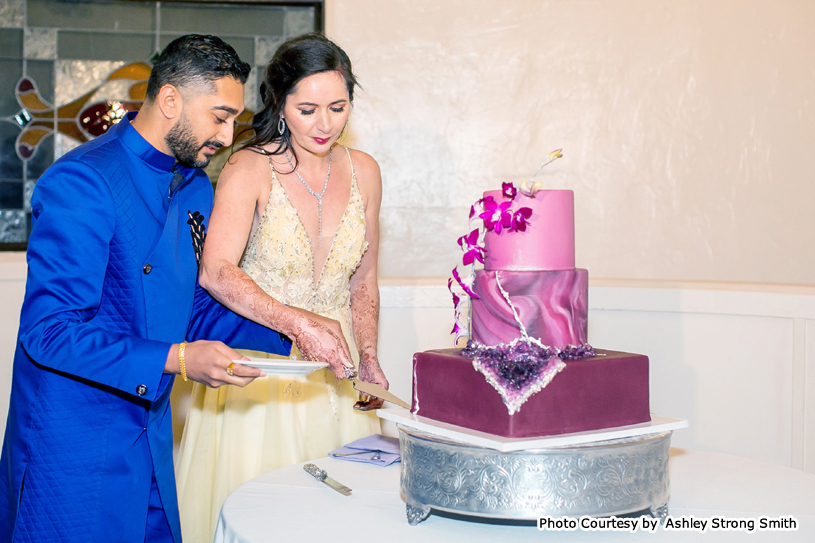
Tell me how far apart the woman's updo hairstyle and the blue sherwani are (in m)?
0.49

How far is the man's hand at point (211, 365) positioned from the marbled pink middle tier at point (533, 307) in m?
0.49

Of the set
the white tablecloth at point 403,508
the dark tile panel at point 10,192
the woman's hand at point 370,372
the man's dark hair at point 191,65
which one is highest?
the man's dark hair at point 191,65

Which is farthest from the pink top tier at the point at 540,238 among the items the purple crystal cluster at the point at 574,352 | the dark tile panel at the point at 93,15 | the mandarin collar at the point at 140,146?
the dark tile panel at the point at 93,15

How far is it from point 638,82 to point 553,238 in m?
3.15

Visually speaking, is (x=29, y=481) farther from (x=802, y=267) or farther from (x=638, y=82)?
(x=802, y=267)

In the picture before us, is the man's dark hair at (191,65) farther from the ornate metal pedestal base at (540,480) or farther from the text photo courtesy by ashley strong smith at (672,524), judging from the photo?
the text photo courtesy by ashley strong smith at (672,524)

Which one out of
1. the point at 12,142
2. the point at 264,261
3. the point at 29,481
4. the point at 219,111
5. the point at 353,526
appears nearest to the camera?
the point at 353,526

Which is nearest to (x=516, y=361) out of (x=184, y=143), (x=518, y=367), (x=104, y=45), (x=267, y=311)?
(x=518, y=367)

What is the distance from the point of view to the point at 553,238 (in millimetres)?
1661

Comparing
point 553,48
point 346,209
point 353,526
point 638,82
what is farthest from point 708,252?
point 353,526

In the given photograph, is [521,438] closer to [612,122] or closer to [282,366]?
[282,366]

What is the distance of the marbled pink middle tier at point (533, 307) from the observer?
1614 millimetres

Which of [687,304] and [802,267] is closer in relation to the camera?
[687,304]

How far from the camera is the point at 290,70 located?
231 centimetres
